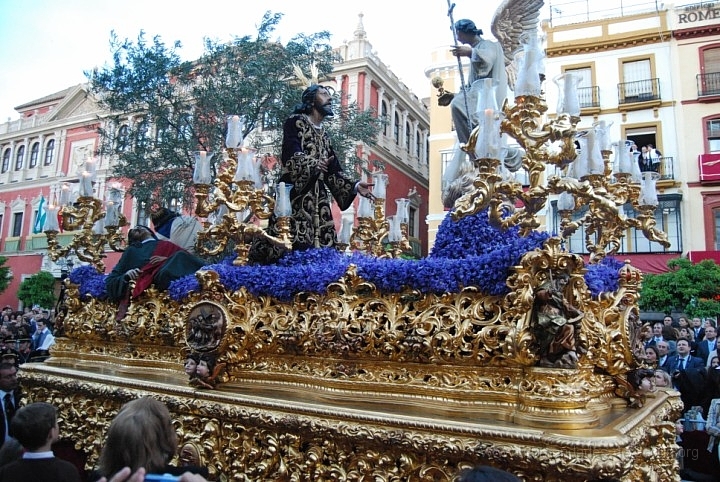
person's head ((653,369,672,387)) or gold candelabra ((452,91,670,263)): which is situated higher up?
gold candelabra ((452,91,670,263))

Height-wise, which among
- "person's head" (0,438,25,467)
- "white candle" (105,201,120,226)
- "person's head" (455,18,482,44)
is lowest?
"person's head" (0,438,25,467)

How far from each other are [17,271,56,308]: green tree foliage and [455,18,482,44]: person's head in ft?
87.2

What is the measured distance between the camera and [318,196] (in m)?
5.25

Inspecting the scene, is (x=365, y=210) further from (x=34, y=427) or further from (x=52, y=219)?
(x=34, y=427)

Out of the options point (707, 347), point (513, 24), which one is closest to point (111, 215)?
point (513, 24)

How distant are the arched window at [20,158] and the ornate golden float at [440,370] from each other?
33.3 meters

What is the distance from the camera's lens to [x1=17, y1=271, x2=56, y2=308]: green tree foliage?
85.3ft

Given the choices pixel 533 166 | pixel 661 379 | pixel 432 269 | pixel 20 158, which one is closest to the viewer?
pixel 533 166

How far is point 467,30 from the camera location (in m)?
4.98

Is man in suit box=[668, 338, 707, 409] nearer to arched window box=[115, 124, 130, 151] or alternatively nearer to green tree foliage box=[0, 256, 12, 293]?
arched window box=[115, 124, 130, 151]

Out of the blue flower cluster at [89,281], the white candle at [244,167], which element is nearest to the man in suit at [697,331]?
the white candle at [244,167]

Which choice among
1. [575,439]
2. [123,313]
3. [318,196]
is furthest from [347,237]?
[575,439]

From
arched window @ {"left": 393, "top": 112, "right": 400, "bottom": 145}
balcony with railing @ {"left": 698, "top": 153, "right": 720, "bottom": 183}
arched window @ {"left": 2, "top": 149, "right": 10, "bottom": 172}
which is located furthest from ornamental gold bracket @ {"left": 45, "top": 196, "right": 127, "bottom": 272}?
arched window @ {"left": 2, "top": 149, "right": 10, "bottom": 172}

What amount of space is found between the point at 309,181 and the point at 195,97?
32.0ft
